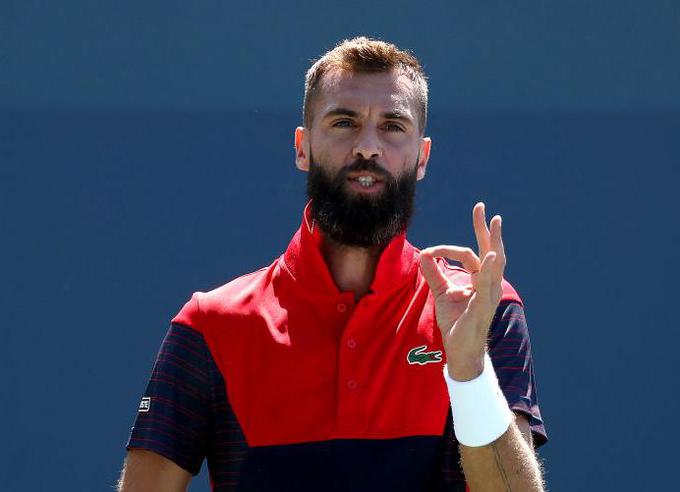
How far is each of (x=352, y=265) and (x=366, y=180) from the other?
165 millimetres

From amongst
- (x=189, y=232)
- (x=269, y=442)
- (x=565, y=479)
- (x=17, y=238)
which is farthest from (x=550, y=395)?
(x=269, y=442)

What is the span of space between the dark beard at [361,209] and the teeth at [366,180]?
2 cm

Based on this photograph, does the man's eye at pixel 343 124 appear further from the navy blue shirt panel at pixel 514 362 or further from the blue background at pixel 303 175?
the blue background at pixel 303 175

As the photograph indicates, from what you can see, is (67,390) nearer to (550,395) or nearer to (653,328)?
(550,395)

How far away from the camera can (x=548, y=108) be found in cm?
417

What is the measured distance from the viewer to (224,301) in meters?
2.20

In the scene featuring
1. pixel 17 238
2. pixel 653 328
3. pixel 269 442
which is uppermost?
pixel 17 238

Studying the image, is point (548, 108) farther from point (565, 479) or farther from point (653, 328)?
point (565, 479)

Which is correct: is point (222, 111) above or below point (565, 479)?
above

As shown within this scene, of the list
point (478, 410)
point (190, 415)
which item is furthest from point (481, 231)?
point (190, 415)

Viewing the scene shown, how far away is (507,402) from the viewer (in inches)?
80.0

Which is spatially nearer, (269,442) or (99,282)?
(269,442)

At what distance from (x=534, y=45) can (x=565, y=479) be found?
148 centimetres

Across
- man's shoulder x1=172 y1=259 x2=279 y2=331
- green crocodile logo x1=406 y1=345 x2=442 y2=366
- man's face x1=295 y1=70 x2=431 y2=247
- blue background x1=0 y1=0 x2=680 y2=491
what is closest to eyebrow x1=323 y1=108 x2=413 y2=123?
man's face x1=295 y1=70 x2=431 y2=247
